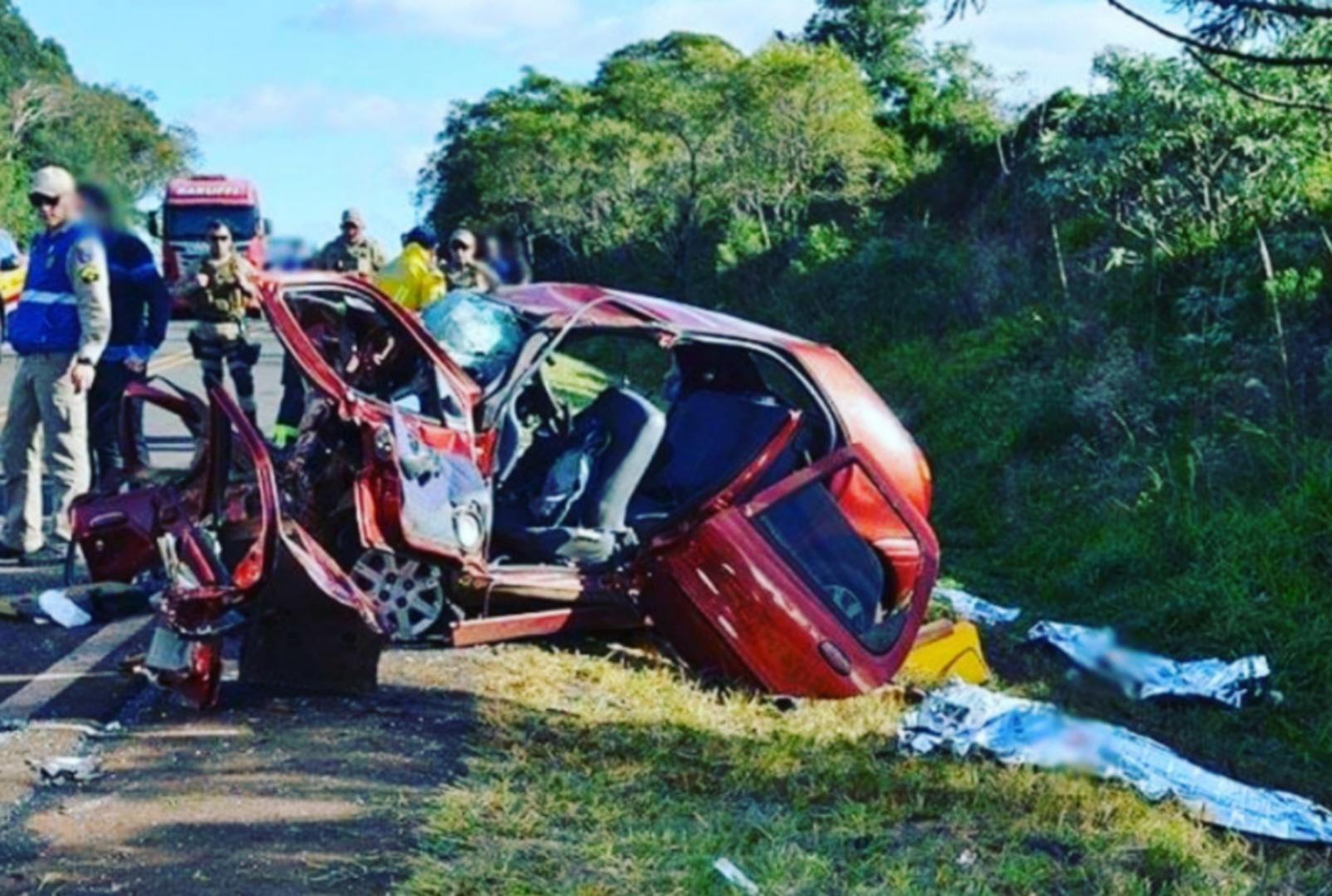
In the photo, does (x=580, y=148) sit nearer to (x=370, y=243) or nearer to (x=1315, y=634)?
(x=370, y=243)

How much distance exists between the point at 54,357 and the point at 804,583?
378cm

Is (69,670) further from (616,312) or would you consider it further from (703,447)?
(703,447)

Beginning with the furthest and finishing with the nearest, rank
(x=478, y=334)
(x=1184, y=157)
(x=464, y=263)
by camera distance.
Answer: (x=1184, y=157)
(x=464, y=263)
(x=478, y=334)

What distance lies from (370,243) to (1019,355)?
567 centimetres

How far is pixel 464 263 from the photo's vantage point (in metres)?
10.5

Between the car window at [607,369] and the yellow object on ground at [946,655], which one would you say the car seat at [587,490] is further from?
the yellow object on ground at [946,655]

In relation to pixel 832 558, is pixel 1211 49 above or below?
above

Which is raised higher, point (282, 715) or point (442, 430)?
point (442, 430)

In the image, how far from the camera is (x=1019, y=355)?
14195 mm

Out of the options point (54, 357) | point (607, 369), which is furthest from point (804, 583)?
point (607, 369)

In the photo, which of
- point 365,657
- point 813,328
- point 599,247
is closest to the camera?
point 365,657

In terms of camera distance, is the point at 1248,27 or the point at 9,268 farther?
the point at 9,268

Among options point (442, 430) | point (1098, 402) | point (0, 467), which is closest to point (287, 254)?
point (442, 430)

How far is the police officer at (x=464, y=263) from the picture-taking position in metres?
10.1
